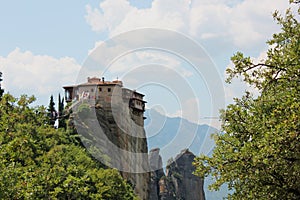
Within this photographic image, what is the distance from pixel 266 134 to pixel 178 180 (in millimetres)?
119480

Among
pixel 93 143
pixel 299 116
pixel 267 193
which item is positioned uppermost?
pixel 93 143

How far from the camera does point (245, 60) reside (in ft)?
52.2

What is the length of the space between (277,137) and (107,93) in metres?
72.2

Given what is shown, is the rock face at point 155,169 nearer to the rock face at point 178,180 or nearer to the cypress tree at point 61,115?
the rock face at point 178,180

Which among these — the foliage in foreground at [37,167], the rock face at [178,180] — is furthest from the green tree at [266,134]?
the rock face at [178,180]

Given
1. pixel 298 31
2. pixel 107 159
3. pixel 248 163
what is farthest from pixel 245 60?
pixel 107 159

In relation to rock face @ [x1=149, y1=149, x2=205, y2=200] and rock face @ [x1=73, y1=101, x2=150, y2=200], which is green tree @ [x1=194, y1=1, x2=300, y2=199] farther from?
rock face @ [x1=149, y1=149, x2=205, y2=200]

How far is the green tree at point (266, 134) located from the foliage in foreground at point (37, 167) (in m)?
13.1

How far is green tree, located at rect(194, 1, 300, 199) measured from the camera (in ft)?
43.9

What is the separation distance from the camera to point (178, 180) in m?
131

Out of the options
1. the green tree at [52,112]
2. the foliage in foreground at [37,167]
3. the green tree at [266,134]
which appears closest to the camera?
the green tree at [266,134]

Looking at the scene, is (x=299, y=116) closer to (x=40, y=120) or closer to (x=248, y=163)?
(x=248, y=163)

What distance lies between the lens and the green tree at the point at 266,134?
13391 mm

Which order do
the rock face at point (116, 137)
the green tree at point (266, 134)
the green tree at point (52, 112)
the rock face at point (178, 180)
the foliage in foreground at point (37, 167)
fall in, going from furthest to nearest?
the rock face at point (178, 180) < the green tree at point (52, 112) < the rock face at point (116, 137) < the foliage in foreground at point (37, 167) < the green tree at point (266, 134)
